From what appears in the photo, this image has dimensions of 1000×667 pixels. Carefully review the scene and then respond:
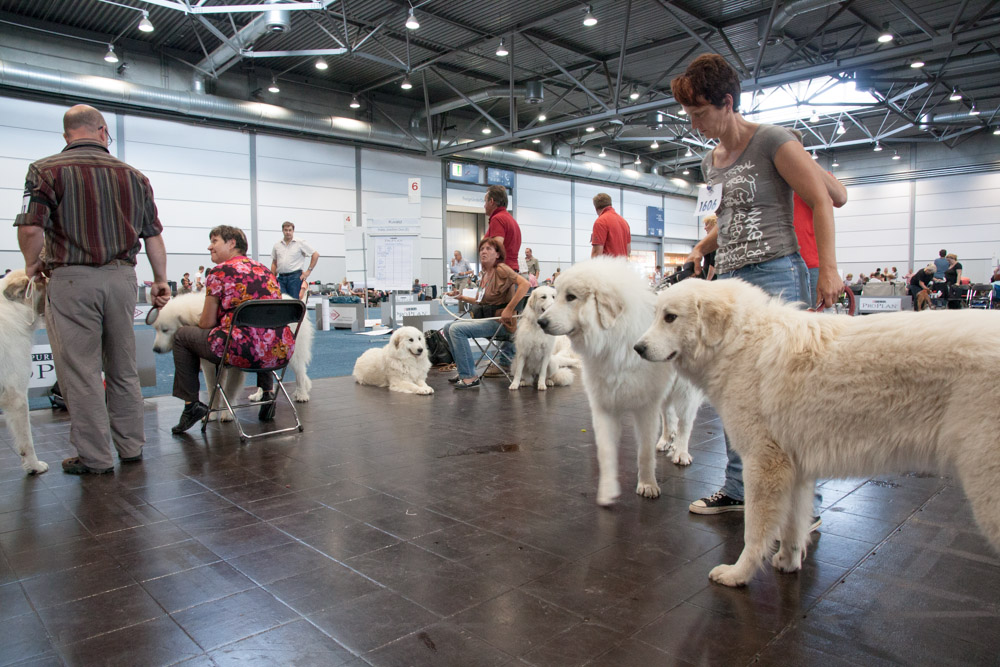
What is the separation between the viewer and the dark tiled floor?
5.47 feet

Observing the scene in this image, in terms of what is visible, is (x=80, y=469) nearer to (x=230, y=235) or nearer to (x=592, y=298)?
(x=230, y=235)

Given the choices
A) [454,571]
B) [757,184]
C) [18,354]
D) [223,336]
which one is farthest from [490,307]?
[454,571]

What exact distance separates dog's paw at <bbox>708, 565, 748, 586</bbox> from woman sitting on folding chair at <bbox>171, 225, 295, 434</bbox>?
3.38m

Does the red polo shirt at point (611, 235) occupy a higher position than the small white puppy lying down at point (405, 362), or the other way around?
the red polo shirt at point (611, 235)

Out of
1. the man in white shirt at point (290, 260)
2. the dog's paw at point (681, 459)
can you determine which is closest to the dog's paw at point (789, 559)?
the dog's paw at point (681, 459)

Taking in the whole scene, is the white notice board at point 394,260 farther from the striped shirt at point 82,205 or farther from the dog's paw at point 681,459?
the dog's paw at point 681,459

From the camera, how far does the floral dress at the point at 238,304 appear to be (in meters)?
4.15

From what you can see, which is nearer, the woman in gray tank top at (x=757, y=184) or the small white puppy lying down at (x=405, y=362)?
the woman in gray tank top at (x=757, y=184)

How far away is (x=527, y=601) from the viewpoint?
1.91m

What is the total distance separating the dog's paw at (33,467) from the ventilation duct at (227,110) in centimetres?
1177

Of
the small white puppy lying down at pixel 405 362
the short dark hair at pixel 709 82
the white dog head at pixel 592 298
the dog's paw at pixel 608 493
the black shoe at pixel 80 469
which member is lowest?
the black shoe at pixel 80 469

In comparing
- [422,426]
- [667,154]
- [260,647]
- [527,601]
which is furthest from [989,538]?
[667,154]

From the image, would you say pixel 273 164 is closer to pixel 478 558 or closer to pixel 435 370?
pixel 435 370

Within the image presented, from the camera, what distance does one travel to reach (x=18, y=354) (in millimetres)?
3227
